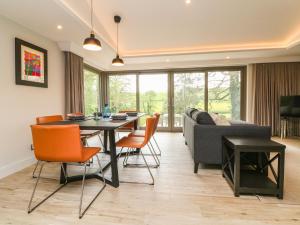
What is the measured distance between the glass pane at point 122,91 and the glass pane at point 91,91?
540 millimetres

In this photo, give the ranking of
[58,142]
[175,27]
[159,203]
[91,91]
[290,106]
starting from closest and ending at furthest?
[58,142], [159,203], [175,27], [290,106], [91,91]

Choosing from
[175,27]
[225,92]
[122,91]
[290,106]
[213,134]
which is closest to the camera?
[213,134]

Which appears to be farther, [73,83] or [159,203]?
[73,83]

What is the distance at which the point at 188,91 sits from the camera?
5961 millimetres

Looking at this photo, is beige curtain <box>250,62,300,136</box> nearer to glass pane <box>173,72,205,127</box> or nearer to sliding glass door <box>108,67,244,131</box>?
sliding glass door <box>108,67,244,131</box>

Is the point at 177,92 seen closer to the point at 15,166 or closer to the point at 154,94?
the point at 154,94

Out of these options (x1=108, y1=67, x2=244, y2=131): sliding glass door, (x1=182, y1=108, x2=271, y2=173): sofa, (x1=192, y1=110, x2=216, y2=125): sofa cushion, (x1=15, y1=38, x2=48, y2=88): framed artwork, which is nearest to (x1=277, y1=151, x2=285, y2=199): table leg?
(x1=182, y1=108, x2=271, y2=173): sofa

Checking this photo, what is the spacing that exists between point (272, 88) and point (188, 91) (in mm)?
2385

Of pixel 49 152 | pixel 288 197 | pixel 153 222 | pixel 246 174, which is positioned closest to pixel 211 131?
pixel 246 174

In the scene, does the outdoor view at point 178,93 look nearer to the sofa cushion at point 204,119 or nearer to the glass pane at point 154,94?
the glass pane at point 154,94

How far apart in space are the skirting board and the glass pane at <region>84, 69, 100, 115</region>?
2.21 meters

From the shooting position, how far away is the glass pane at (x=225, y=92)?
570 centimetres

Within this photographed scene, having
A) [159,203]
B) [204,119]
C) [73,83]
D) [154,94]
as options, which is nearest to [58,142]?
[159,203]

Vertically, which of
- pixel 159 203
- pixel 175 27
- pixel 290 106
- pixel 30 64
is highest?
pixel 175 27
